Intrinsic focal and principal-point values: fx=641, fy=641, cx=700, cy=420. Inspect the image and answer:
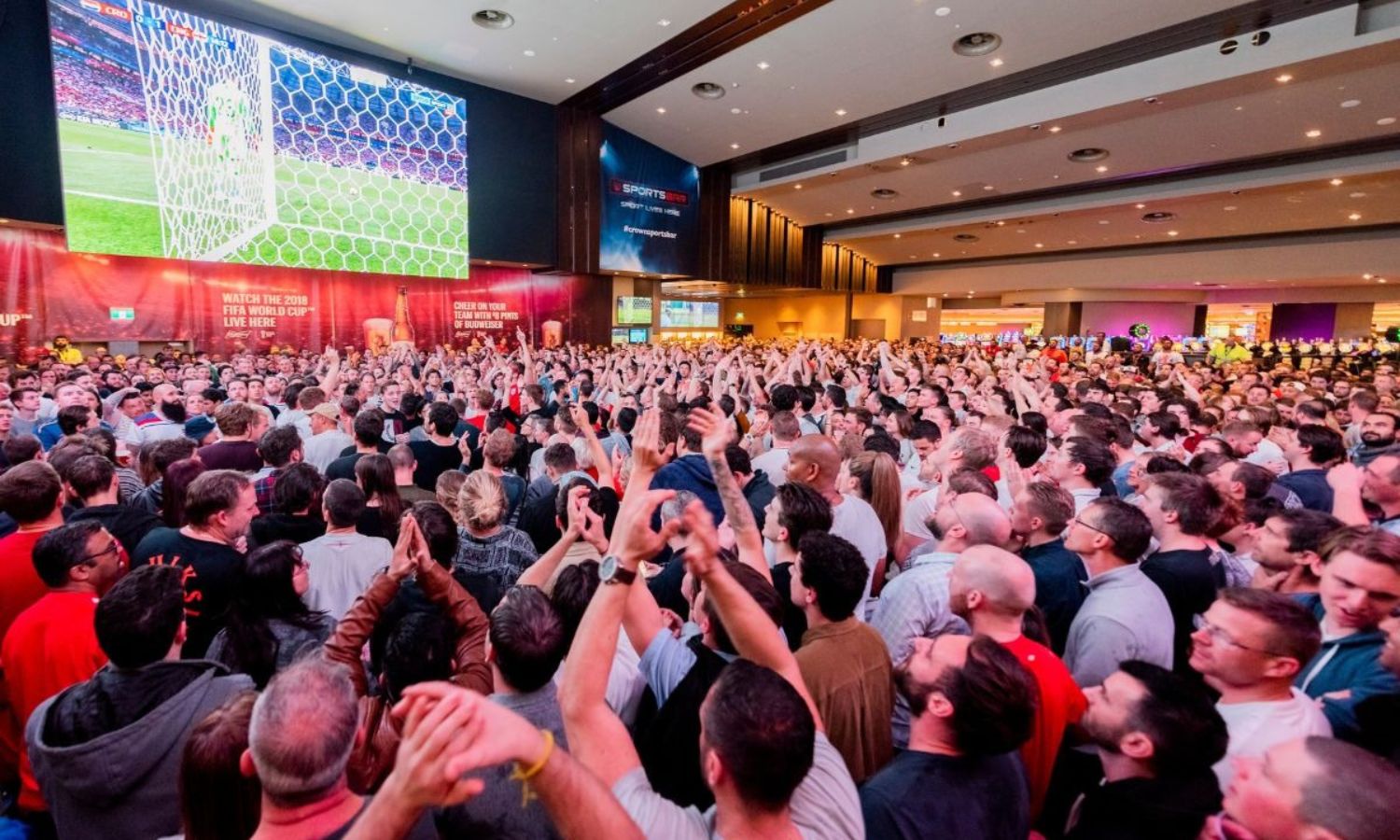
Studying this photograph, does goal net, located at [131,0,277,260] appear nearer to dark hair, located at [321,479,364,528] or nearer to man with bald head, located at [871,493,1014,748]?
dark hair, located at [321,479,364,528]

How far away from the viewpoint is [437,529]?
7.22 ft

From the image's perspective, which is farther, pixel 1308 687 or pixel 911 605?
pixel 911 605

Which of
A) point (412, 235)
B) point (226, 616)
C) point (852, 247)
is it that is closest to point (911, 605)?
point (226, 616)

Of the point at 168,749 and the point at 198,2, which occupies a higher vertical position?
the point at 198,2

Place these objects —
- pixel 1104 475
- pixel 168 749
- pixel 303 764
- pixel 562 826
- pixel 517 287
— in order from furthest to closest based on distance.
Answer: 1. pixel 517 287
2. pixel 1104 475
3. pixel 168 749
4. pixel 303 764
5. pixel 562 826

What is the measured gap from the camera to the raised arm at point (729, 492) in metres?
1.84

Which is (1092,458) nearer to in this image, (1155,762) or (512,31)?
(1155,762)

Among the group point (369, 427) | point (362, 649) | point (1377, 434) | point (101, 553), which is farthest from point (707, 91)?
point (362, 649)

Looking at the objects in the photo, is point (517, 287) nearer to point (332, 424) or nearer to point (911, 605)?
point (332, 424)

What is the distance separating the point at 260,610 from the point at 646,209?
54.9 ft

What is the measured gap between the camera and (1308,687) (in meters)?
1.80

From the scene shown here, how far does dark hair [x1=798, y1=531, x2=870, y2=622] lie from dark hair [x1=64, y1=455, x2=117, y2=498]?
2961mm

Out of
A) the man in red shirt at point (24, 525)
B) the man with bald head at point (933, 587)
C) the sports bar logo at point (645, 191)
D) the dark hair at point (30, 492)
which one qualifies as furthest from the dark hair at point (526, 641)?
the sports bar logo at point (645, 191)

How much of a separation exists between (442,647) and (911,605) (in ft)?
4.70
